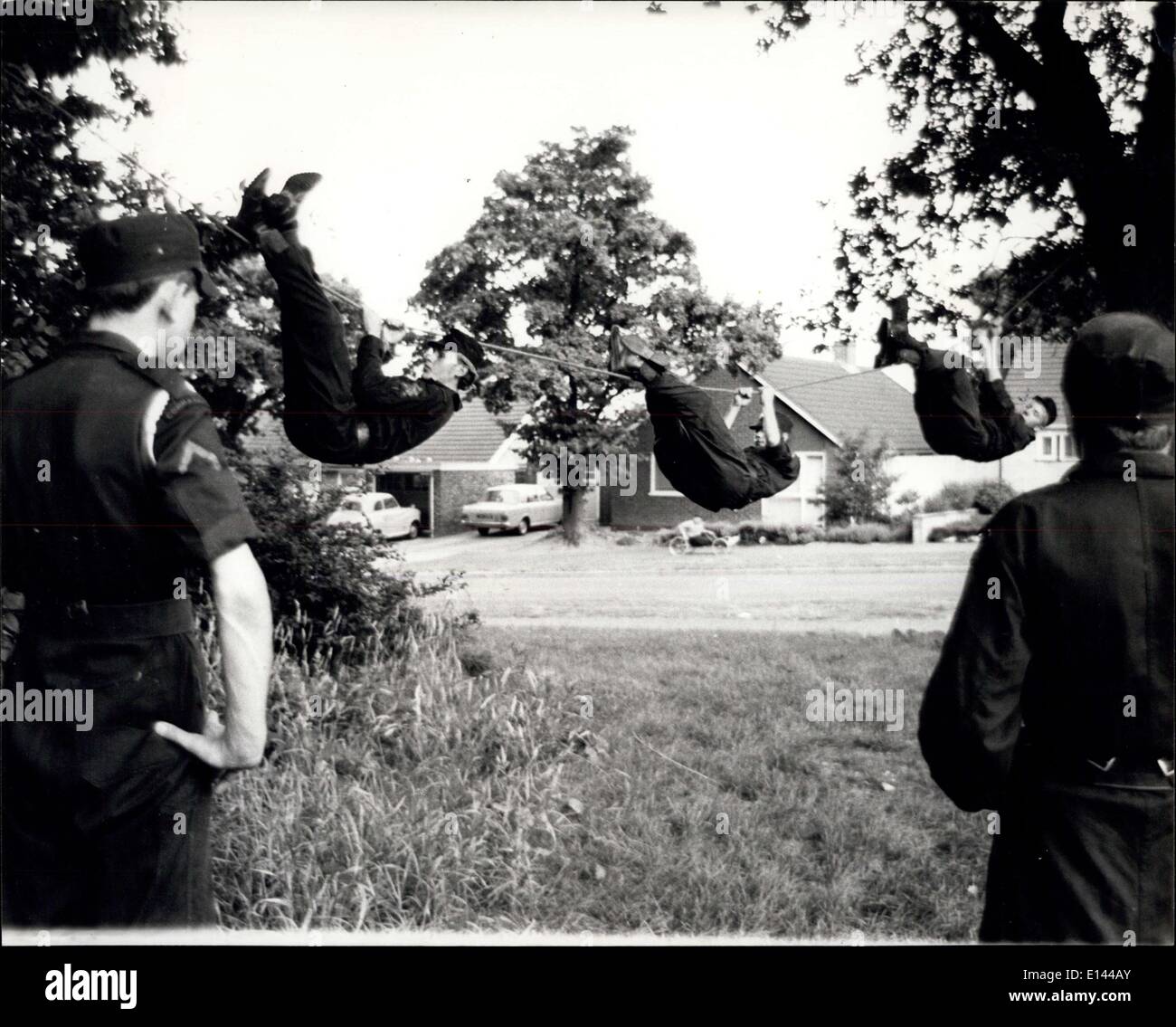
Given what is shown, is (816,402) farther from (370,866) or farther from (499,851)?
(370,866)

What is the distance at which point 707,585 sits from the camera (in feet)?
15.0

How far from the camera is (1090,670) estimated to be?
206cm

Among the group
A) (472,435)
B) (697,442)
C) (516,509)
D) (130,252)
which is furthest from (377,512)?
(130,252)

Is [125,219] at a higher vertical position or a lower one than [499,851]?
higher

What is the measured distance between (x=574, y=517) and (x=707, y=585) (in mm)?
884

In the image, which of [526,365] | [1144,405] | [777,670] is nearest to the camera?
[1144,405]

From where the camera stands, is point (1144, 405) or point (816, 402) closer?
point (1144, 405)

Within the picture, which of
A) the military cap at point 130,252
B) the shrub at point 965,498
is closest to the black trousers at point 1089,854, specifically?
the shrub at point 965,498

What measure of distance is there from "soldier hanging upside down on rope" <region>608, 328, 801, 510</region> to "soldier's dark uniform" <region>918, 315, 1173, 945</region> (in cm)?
103

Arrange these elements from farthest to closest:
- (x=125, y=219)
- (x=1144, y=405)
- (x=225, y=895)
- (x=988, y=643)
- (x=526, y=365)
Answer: (x=526, y=365)
(x=225, y=895)
(x=125, y=219)
(x=1144, y=405)
(x=988, y=643)

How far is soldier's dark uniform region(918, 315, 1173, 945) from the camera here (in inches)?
79.1

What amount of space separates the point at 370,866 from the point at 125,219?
7.10 feet

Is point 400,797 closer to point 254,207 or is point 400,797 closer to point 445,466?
point 445,466

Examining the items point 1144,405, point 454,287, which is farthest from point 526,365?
point 1144,405
